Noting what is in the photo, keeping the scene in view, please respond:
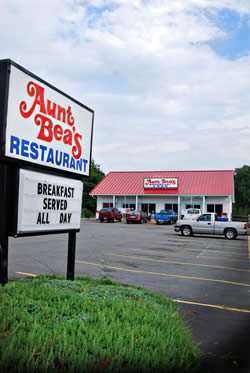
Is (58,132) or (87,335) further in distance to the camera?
(58,132)

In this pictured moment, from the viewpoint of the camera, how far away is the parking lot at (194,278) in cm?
454

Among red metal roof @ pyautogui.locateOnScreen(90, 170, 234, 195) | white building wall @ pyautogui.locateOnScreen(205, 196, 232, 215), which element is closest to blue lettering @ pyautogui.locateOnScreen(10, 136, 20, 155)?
red metal roof @ pyautogui.locateOnScreen(90, 170, 234, 195)

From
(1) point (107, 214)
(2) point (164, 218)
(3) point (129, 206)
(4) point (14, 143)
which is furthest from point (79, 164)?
(3) point (129, 206)

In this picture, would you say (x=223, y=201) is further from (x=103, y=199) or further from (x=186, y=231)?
(x=186, y=231)

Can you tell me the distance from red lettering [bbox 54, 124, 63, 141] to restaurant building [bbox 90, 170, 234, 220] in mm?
37950

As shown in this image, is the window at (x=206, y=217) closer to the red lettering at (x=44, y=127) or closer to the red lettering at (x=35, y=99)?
the red lettering at (x=44, y=127)

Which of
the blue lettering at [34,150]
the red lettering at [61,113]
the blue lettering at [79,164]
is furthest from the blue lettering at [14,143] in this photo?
the blue lettering at [79,164]

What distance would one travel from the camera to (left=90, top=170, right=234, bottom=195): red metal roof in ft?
145

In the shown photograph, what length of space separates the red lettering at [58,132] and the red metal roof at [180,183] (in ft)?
126

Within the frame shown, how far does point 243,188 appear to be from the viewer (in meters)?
93.8

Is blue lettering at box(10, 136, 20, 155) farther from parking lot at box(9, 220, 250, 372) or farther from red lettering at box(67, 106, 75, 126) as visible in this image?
parking lot at box(9, 220, 250, 372)

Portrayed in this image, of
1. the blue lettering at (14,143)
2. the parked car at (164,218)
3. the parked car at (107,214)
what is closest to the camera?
the blue lettering at (14,143)

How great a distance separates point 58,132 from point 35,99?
31.3 inches

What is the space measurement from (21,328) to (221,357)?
233 cm
